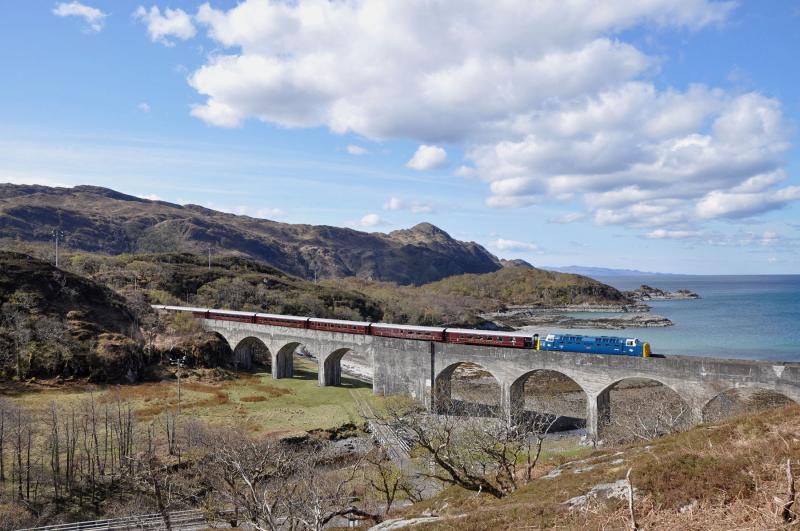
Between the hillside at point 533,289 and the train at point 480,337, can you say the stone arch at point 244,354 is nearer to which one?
the train at point 480,337

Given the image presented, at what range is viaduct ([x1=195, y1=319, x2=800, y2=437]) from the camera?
2850cm

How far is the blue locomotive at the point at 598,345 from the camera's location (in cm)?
3165

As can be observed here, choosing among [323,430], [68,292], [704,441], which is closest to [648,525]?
[704,441]

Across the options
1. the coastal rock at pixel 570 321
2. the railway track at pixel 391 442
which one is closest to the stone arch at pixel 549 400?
the railway track at pixel 391 442

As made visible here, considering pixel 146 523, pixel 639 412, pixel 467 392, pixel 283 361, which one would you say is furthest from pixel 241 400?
pixel 639 412

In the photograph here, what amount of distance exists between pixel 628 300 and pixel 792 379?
138 m

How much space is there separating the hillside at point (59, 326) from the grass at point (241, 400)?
9.81 feet

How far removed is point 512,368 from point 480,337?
11.0 feet

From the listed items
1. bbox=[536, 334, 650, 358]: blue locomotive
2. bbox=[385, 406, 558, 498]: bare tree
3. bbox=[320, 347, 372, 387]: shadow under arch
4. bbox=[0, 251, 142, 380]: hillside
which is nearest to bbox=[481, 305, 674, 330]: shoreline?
bbox=[320, 347, 372, 387]: shadow under arch

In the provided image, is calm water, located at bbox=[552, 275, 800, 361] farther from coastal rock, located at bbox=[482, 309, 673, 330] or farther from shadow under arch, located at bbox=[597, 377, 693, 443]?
shadow under arch, located at bbox=[597, 377, 693, 443]

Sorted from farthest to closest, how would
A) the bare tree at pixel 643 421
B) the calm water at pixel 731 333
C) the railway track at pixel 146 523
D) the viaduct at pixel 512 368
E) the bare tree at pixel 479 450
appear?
1. the calm water at pixel 731 333
2. the viaduct at pixel 512 368
3. the bare tree at pixel 643 421
4. the railway track at pixel 146 523
5. the bare tree at pixel 479 450

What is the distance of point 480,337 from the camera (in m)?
38.0

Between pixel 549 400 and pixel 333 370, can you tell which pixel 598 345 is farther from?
pixel 333 370

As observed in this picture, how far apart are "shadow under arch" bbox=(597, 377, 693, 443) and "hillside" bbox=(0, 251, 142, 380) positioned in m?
40.7
